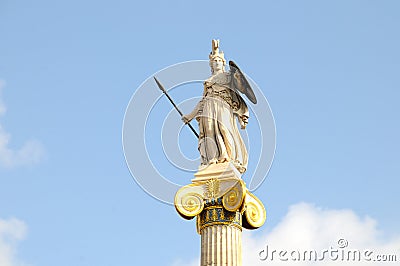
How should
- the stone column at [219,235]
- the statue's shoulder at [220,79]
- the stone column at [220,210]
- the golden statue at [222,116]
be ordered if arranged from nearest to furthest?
the stone column at [219,235] → the stone column at [220,210] → the golden statue at [222,116] → the statue's shoulder at [220,79]

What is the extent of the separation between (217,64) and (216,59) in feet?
0.65

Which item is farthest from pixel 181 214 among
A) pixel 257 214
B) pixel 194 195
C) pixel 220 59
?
pixel 220 59

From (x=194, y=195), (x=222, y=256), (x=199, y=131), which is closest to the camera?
(x=222, y=256)

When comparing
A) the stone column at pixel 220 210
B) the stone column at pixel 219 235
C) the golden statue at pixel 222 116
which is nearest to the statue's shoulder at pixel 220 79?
the golden statue at pixel 222 116

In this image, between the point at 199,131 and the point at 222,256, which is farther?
the point at 199,131

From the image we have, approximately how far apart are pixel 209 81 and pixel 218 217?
466 cm

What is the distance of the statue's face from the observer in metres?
25.0

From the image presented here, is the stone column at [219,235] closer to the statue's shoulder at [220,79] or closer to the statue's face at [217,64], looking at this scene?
the statue's shoulder at [220,79]

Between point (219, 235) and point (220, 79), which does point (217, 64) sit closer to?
point (220, 79)

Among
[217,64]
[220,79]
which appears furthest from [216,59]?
[220,79]

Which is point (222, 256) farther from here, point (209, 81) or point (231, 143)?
point (209, 81)

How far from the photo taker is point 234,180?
22406 mm

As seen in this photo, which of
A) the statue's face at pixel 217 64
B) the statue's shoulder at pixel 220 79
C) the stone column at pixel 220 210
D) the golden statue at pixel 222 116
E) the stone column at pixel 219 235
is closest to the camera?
the stone column at pixel 219 235

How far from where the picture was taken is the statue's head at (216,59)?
2502cm
